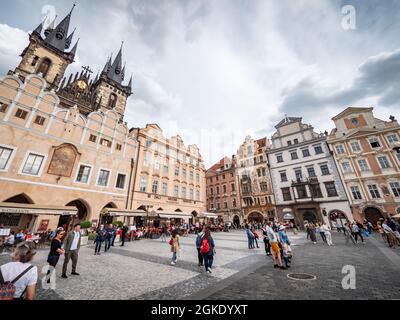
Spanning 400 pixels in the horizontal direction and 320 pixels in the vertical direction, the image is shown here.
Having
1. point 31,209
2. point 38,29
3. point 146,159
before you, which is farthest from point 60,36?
point 31,209

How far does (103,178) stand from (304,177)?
31018 millimetres

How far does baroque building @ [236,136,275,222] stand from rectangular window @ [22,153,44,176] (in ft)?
110

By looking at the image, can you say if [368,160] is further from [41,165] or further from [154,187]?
[41,165]

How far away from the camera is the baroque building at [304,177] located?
2703 centimetres

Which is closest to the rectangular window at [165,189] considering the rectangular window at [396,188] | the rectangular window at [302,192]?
the rectangular window at [302,192]

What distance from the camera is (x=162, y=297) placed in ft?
14.8

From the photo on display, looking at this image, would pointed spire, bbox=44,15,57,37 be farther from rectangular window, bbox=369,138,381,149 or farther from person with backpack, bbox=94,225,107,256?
rectangular window, bbox=369,138,381,149

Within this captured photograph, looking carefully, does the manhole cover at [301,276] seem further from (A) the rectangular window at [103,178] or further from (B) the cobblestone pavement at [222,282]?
(A) the rectangular window at [103,178]

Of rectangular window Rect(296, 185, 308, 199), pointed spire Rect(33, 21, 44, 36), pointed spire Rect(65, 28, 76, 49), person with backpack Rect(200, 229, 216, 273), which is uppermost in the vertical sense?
pointed spire Rect(65, 28, 76, 49)

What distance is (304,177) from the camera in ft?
99.5

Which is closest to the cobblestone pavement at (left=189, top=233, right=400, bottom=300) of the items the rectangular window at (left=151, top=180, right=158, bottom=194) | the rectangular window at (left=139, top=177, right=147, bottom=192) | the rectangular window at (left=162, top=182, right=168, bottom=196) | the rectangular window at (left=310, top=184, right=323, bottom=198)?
the rectangular window at (left=139, top=177, right=147, bottom=192)

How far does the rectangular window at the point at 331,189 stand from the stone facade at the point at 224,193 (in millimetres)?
16501

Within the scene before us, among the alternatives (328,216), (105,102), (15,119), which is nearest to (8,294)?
(15,119)

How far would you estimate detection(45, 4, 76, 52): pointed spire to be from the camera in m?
37.5
